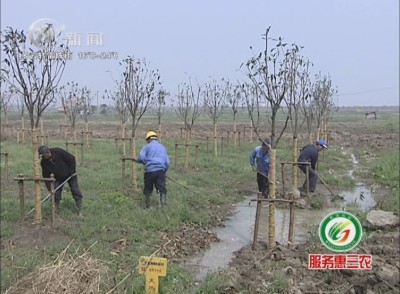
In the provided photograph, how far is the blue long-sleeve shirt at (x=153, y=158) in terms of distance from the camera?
8.90 meters

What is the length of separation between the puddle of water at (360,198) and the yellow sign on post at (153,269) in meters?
6.79

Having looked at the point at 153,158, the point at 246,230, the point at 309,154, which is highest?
the point at 153,158

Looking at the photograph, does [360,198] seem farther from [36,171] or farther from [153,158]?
[36,171]

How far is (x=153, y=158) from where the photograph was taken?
8.91m

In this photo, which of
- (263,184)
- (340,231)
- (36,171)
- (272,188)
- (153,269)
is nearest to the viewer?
(340,231)

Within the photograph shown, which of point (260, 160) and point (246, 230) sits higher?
point (260, 160)

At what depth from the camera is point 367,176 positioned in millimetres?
15148

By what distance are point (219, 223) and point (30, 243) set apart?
3368 millimetres

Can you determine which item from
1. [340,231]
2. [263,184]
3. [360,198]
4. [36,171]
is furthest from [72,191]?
[360,198]

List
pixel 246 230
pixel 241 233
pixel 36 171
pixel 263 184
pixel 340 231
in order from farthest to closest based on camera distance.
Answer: pixel 263 184 < pixel 246 230 < pixel 241 233 < pixel 36 171 < pixel 340 231

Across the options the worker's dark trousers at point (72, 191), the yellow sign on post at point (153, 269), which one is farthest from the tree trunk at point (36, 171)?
the yellow sign on post at point (153, 269)

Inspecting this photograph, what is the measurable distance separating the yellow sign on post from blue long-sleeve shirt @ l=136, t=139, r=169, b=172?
4.66 m

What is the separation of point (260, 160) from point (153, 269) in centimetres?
591

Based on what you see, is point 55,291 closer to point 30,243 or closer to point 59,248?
point 59,248
